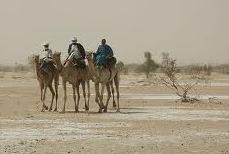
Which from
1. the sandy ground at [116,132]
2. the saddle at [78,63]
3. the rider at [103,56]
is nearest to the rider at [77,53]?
the saddle at [78,63]

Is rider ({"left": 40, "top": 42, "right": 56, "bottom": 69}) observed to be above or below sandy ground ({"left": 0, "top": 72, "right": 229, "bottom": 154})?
above

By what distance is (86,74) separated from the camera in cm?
2867

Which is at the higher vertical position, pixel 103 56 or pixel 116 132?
pixel 103 56

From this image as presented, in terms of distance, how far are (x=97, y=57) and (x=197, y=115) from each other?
4.60 meters

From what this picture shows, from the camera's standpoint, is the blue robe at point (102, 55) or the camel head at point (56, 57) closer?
the blue robe at point (102, 55)

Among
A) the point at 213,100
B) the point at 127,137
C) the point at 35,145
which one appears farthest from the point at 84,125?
the point at 213,100

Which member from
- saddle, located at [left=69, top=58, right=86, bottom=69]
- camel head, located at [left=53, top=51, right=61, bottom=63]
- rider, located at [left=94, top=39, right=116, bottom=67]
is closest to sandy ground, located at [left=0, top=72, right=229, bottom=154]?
saddle, located at [left=69, top=58, right=86, bottom=69]

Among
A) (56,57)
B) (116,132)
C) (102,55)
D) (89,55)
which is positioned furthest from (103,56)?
(116,132)

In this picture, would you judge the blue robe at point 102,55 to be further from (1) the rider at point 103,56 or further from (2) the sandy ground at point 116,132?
(2) the sandy ground at point 116,132

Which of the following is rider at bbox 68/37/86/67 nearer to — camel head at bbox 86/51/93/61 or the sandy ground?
camel head at bbox 86/51/93/61

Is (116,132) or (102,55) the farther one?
(102,55)

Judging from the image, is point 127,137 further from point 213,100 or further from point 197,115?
point 213,100

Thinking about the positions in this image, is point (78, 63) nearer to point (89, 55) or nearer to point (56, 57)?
point (89, 55)

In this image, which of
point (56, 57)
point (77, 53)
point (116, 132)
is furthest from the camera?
point (56, 57)
